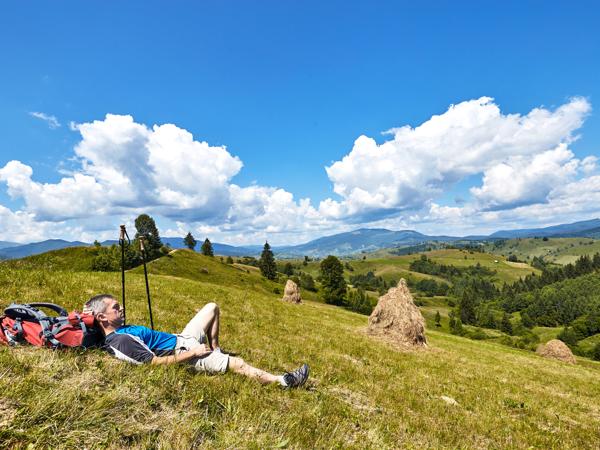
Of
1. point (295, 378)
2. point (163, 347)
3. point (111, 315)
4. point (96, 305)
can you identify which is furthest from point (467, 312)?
point (96, 305)

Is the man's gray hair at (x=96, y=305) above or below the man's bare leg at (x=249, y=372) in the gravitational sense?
above

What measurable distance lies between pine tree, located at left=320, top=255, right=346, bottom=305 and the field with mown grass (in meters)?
87.5

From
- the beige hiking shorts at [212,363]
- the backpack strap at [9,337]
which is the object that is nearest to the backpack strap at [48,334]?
the backpack strap at [9,337]

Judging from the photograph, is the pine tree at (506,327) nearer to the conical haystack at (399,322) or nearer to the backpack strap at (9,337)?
the conical haystack at (399,322)

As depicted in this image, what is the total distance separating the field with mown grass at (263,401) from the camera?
3961 mm

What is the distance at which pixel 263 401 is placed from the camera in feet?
19.6

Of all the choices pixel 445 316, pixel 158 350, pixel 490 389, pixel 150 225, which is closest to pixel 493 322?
pixel 445 316

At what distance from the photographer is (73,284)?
48.7 ft

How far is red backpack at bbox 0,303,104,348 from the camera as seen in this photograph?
6.00m

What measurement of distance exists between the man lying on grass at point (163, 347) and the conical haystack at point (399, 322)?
53.3ft

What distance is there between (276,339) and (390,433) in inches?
307

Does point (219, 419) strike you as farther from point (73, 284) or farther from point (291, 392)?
point (73, 284)

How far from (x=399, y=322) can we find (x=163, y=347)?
1844cm

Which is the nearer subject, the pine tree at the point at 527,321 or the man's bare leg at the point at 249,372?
the man's bare leg at the point at 249,372
